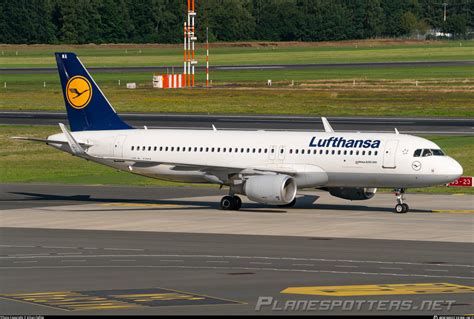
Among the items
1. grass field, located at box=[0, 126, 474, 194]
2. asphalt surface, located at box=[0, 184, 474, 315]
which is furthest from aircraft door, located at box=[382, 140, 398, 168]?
grass field, located at box=[0, 126, 474, 194]

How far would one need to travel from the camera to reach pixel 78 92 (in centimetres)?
6512

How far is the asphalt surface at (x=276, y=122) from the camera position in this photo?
10062cm

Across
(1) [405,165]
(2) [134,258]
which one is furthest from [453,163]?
(2) [134,258]

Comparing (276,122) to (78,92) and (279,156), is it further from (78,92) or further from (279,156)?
(279,156)

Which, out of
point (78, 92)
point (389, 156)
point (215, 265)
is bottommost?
point (215, 265)

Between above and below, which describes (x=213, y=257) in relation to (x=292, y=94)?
above

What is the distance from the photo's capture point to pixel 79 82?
214 ft

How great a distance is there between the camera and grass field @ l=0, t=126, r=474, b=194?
246 feet

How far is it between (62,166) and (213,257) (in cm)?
4054

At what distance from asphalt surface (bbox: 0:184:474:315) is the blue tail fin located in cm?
414

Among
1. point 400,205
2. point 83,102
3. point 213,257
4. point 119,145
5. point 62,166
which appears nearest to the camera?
point 213,257

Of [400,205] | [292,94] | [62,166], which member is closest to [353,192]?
[400,205]

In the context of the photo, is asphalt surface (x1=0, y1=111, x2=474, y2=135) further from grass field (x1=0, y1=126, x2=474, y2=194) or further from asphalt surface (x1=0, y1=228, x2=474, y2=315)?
asphalt surface (x1=0, y1=228, x2=474, y2=315)

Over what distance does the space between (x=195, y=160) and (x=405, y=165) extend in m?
10.9
